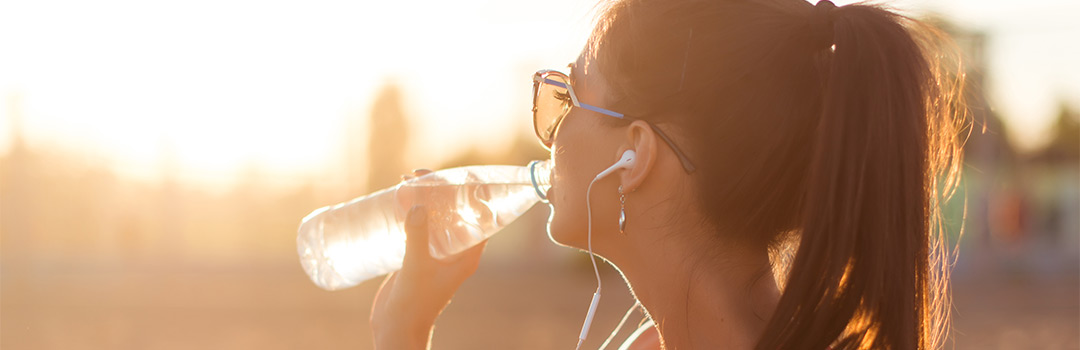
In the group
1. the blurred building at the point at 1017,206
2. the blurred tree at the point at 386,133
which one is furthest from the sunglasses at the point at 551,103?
the blurred tree at the point at 386,133

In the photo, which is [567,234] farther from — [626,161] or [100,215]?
[100,215]

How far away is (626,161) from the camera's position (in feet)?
6.79

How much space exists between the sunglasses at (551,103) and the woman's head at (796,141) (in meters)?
0.04

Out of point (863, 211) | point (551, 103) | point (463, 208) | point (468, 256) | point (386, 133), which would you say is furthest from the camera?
point (386, 133)

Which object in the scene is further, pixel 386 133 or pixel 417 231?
pixel 386 133

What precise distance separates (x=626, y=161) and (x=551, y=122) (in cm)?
37

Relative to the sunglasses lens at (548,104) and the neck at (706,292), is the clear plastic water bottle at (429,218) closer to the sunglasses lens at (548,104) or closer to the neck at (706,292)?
the sunglasses lens at (548,104)

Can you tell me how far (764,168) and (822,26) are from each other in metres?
0.28

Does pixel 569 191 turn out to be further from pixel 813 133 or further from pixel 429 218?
pixel 429 218

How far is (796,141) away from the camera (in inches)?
76.5

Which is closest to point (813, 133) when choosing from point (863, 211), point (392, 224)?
point (863, 211)

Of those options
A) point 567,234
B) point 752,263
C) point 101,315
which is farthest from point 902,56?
point 101,315

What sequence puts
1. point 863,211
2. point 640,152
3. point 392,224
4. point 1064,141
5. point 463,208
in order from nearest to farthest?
point 863,211
point 640,152
point 463,208
point 392,224
point 1064,141

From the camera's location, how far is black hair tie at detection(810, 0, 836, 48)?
1.95m
